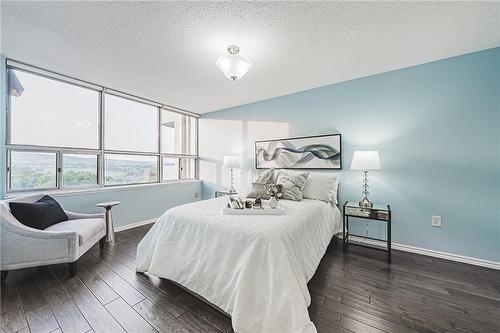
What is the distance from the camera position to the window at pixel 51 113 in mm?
2518

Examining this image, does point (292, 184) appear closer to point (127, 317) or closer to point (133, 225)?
point (127, 317)

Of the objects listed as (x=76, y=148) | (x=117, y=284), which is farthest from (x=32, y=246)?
(x=76, y=148)

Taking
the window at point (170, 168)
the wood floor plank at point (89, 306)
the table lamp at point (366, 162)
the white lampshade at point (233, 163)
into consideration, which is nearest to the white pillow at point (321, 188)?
the table lamp at point (366, 162)

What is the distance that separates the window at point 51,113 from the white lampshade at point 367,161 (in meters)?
4.08

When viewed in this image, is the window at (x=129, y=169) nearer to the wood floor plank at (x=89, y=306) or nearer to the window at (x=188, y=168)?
the window at (x=188, y=168)

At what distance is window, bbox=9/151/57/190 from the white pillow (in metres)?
3.70

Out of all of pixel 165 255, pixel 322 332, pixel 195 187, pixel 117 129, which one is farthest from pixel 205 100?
pixel 322 332

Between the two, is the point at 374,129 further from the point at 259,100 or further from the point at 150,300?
the point at 150,300

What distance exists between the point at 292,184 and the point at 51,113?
3.66 m

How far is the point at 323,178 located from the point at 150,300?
2.40 metres

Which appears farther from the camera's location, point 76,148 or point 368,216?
point 76,148

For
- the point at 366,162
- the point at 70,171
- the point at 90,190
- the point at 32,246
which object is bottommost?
the point at 32,246

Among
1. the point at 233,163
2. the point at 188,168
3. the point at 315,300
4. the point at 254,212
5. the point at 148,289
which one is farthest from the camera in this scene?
the point at 188,168

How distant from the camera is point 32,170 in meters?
2.63
